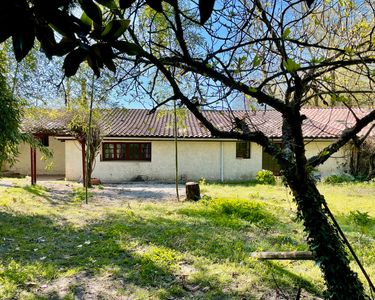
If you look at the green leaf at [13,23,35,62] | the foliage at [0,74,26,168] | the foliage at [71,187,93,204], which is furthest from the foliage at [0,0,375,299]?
the foliage at [71,187,93,204]

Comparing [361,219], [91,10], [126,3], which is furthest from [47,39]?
[361,219]

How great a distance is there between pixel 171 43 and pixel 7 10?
264 centimetres

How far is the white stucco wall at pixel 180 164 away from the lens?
1681 centimetres

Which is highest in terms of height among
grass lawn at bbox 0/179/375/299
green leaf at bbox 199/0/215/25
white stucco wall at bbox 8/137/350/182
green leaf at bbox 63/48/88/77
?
green leaf at bbox 199/0/215/25

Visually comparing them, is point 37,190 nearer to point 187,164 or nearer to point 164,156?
point 164,156

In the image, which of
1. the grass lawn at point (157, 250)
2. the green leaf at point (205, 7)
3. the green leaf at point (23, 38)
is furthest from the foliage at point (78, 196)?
the green leaf at point (205, 7)

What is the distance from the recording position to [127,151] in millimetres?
17156

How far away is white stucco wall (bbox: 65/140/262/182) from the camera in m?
16.8

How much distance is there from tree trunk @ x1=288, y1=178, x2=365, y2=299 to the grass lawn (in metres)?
0.50

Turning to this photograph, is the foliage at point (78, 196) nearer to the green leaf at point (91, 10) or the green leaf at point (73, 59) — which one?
the green leaf at point (73, 59)

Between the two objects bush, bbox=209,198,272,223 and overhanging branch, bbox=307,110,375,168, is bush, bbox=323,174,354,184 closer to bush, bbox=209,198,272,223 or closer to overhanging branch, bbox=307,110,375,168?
bush, bbox=209,198,272,223

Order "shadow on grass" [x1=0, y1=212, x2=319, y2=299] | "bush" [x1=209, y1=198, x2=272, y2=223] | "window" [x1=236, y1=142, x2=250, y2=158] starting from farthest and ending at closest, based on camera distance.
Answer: "window" [x1=236, y1=142, x2=250, y2=158] → "bush" [x1=209, y1=198, x2=272, y2=223] → "shadow on grass" [x1=0, y1=212, x2=319, y2=299]

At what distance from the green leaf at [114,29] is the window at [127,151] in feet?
53.0

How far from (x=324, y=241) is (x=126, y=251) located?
3.84 meters
